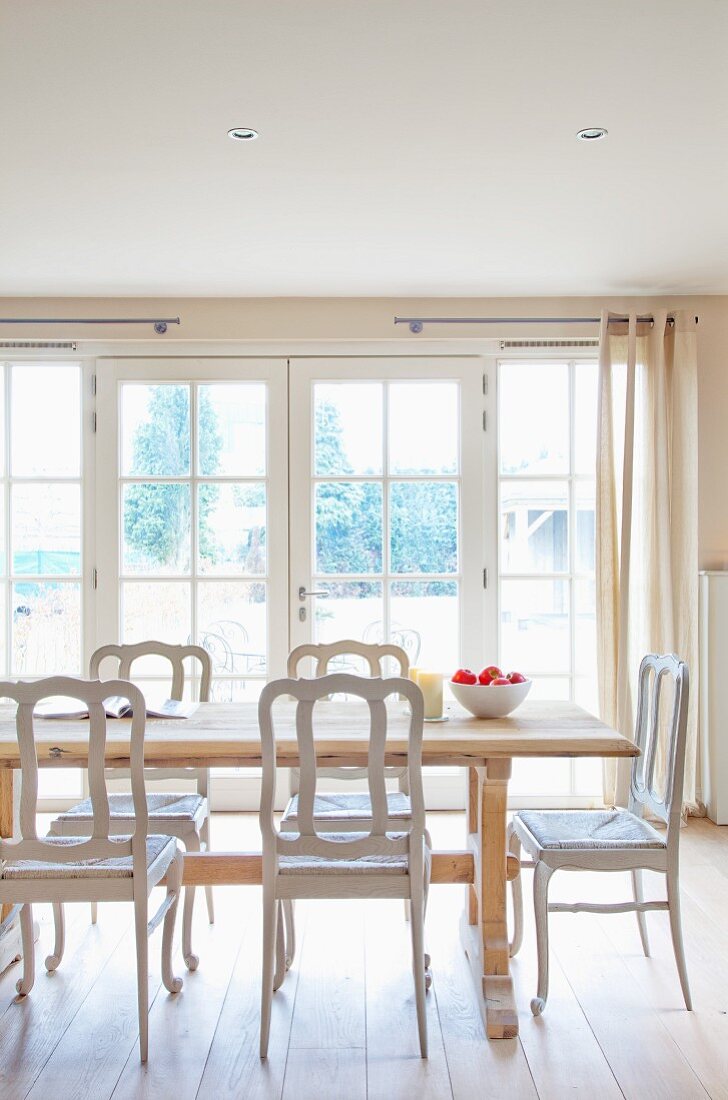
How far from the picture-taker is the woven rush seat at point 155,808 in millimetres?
2736

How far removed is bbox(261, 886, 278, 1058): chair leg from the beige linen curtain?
7.45 ft

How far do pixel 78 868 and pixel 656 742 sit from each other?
170 cm

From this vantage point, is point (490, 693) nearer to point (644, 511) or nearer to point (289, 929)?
point (289, 929)

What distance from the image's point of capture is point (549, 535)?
173 inches

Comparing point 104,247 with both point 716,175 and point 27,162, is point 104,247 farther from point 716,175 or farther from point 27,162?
point 716,175

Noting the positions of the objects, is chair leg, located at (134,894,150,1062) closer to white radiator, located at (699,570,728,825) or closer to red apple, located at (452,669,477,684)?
red apple, located at (452,669,477,684)

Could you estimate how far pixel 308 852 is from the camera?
7.37 feet

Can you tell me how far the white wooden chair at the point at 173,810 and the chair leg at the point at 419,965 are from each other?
792mm

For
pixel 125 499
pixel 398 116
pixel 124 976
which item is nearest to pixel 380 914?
pixel 124 976

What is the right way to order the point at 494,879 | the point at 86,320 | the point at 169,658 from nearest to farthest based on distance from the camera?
the point at 494,879, the point at 169,658, the point at 86,320

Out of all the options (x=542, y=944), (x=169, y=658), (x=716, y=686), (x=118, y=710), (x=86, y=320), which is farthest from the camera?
(x=86, y=320)

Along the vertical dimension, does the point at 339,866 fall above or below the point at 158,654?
below

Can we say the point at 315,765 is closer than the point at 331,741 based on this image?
Yes

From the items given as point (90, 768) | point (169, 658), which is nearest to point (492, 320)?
point (169, 658)
